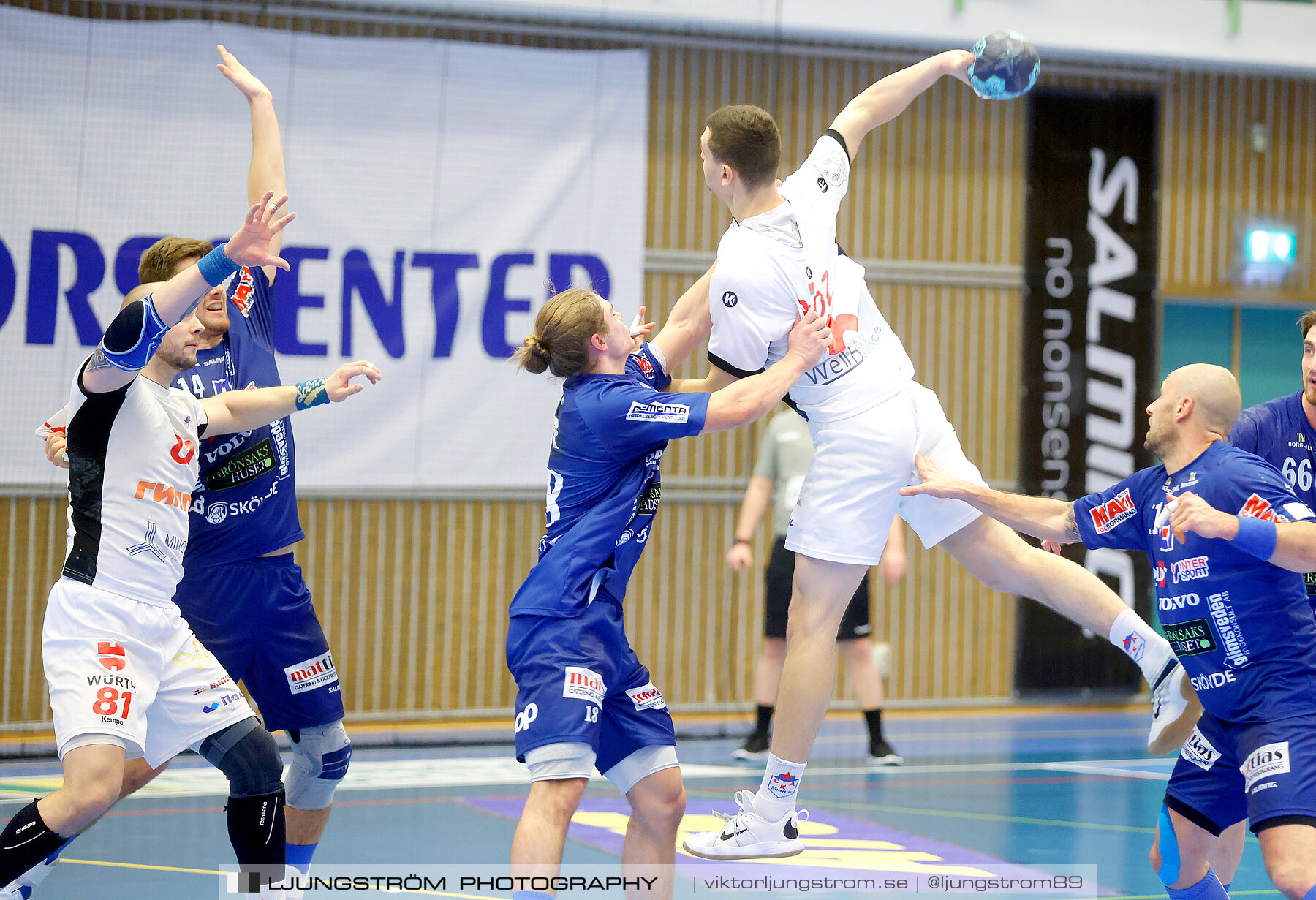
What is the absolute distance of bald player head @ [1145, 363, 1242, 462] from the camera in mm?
3924

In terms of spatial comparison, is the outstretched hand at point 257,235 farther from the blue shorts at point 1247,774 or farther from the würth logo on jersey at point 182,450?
the blue shorts at point 1247,774

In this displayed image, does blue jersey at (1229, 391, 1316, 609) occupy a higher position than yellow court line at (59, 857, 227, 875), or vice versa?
blue jersey at (1229, 391, 1316, 609)

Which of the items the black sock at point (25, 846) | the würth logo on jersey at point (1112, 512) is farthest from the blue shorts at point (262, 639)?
the würth logo on jersey at point (1112, 512)

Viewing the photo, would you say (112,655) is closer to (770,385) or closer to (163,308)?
(163,308)

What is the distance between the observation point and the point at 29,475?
855cm

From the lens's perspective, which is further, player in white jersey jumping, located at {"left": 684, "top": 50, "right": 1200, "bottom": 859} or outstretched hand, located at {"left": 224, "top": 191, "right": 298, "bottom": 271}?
player in white jersey jumping, located at {"left": 684, "top": 50, "right": 1200, "bottom": 859}

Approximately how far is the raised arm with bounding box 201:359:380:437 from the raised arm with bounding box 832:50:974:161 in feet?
6.22

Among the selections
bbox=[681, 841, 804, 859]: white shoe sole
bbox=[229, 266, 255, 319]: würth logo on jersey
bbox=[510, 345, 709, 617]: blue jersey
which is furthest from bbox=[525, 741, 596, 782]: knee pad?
bbox=[229, 266, 255, 319]: würth logo on jersey

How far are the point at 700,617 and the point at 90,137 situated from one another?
5.38 metres

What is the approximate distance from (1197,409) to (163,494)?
9.98 ft

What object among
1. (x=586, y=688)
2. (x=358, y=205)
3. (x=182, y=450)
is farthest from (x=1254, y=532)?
(x=358, y=205)

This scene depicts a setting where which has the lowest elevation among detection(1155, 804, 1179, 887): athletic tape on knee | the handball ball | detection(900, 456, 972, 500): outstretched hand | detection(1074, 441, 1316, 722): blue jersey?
detection(1155, 804, 1179, 887): athletic tape on knee

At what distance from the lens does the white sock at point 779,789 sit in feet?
14.5

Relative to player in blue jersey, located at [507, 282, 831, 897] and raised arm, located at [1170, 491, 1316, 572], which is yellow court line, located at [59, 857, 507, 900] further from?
raised arm, located at [1170, 491, 1316, 572]
